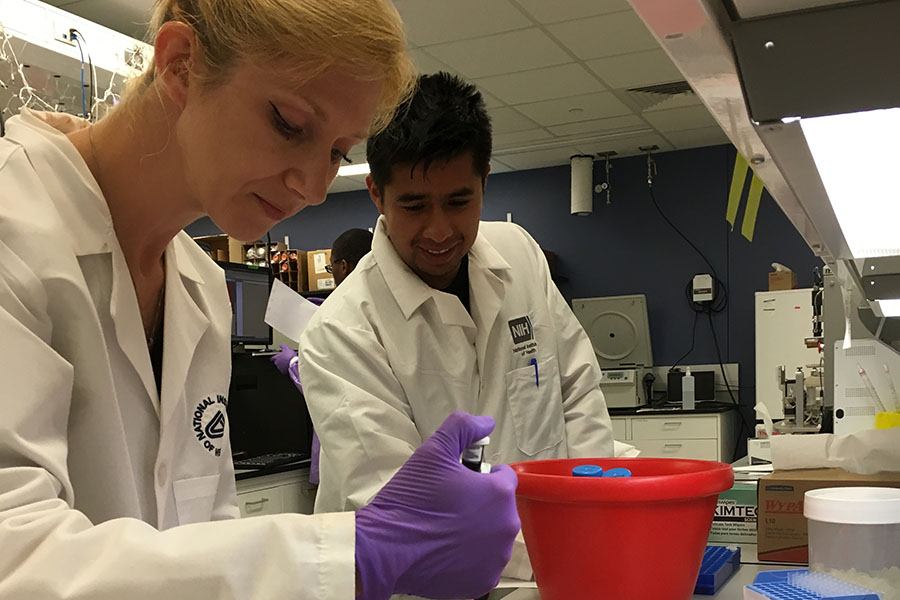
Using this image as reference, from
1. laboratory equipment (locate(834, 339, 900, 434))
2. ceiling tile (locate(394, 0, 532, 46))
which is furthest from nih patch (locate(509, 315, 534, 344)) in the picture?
ceiling tile (locate(394, 0, 532, 46))

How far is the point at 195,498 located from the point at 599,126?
16.0ft

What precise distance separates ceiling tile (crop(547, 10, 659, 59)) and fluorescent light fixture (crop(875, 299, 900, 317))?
2.45m

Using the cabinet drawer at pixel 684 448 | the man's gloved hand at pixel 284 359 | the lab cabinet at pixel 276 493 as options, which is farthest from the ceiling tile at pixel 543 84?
the lab cabinet at pixel 276 493

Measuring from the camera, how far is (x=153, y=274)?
1.16 metres

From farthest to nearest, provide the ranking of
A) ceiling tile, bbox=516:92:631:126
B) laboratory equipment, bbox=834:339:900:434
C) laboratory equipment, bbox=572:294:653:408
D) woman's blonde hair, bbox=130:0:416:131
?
1. laboratory equipment, bbox=572:294:653:408
2. ceiling tile, bbox=516:92:631:126
3. laboratory equipment, bbox=834:339:900:434
4. woman's blonde hair, bbox=130:0:416:131

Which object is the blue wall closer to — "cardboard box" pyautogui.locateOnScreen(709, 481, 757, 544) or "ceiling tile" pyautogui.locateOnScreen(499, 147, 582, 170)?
"ceiling tile" pyautogui.locateOnScreen(499, 147, 582, 170)

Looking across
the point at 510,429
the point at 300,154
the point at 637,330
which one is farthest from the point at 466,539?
the point at 637,330

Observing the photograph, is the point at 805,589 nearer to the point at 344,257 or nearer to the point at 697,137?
the point at 344,257

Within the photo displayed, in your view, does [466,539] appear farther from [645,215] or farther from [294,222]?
[294,222]

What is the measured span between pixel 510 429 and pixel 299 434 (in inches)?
89.4

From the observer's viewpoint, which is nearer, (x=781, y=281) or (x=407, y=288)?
(x=407, y=288)

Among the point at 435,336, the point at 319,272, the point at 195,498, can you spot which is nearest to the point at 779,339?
the point at 319,272

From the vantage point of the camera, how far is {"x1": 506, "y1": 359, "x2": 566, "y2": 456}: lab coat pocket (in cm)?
Answer: 163

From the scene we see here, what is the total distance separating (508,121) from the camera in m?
5.42
